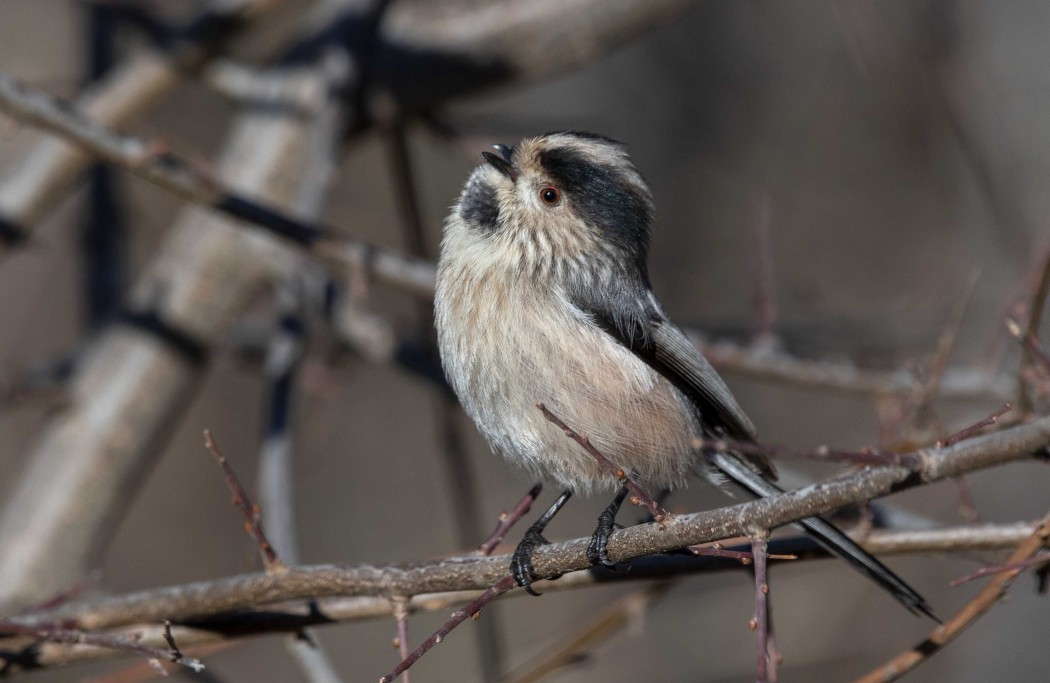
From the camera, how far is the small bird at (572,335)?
286 cm

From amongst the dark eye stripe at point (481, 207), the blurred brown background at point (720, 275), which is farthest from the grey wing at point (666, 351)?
the blurred brown background at point (720, 275)

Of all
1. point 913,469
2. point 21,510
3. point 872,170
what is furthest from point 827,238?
point 913,469

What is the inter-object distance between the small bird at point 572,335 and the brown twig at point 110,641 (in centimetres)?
87

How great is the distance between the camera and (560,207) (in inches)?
123

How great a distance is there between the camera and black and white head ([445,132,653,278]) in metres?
3.07

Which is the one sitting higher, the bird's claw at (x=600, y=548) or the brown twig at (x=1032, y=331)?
the brown twig at (x=1032, y=331)

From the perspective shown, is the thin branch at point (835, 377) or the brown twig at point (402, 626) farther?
the thin branch at point (835, 377)

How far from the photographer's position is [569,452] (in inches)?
114

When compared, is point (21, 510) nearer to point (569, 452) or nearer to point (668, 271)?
point (569, 452)

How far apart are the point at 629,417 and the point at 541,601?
4708 mm

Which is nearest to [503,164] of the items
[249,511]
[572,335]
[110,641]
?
[572,335]

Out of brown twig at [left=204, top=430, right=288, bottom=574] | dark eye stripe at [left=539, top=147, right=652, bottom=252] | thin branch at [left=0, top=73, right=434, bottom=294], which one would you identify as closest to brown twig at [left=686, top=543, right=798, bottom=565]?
brown twig at [left=204, top=430, right=288, bottom=574]

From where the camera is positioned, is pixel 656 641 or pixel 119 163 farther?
pixel 656 641

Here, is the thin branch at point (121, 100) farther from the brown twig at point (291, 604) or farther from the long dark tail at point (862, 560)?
the long dark tail at point (862, 560)
